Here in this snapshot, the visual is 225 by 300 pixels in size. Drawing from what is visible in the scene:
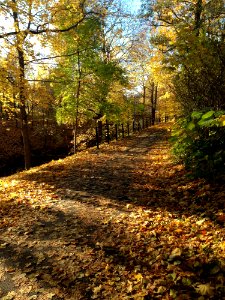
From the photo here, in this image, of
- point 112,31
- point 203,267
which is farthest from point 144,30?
point 203,267

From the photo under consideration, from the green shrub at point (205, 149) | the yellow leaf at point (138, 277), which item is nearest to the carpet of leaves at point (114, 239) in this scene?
the yellow leaf at point (138, 277)

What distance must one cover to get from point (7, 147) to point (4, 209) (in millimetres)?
20253

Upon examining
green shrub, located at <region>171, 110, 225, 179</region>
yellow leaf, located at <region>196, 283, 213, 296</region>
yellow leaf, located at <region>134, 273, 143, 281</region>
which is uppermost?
green shrub, located at <region>171, 110, 225, 179</region>

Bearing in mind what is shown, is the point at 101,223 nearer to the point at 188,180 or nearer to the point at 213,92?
the point at 188,180

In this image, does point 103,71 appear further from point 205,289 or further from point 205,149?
point 205,289

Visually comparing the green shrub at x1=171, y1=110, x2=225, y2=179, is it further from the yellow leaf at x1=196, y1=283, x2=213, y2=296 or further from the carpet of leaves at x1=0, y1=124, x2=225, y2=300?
the yellow leaf at x1=196, y1=283, x2=213, y2=296

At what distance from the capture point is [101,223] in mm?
5516

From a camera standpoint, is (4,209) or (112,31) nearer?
(4,209)

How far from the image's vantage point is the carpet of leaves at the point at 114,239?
3.60m

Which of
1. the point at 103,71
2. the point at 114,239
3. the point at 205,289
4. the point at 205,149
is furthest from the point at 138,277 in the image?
the point at 103,71

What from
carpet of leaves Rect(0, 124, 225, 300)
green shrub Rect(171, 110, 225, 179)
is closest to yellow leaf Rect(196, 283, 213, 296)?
carpet of leaves Rect(0, 124, 225, 300)

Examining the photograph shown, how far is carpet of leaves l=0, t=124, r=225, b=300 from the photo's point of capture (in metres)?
3.60

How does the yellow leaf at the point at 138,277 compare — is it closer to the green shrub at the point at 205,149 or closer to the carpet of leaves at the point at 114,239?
the carpet of leaves at the point at 114,239

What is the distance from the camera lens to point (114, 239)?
4.88 m
